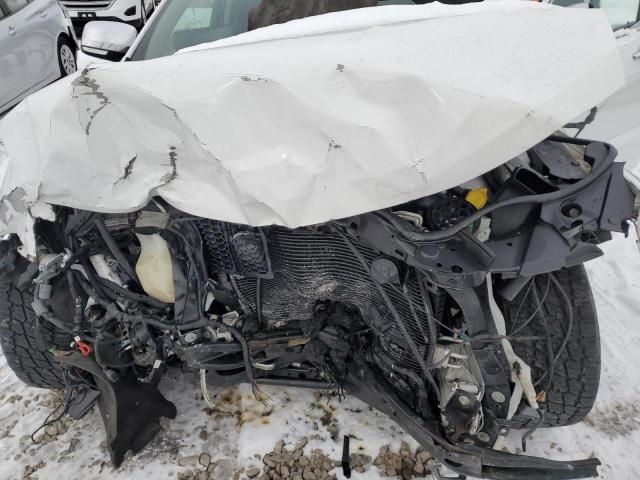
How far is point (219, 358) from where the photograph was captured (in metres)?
1.94

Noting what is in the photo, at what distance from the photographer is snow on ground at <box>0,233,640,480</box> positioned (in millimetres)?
1960

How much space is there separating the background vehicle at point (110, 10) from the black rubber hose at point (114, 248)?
612cm

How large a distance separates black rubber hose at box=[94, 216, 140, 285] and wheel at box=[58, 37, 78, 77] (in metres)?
4.56

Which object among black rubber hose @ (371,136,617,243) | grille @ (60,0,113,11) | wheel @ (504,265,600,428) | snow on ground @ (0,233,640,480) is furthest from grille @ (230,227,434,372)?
grille @ (60,0,113,11)

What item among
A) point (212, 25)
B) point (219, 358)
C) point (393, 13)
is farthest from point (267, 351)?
point (212, 25)

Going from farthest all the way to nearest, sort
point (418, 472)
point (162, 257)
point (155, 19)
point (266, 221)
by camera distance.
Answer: point (155, 19) → point (418, 472) → point (162, 257) → point (266, 221)

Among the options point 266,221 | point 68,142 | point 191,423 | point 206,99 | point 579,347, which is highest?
point 206,99

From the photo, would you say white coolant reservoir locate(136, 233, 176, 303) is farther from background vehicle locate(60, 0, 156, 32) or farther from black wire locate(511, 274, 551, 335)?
background vehicle locate(60, 0, 156, 32)

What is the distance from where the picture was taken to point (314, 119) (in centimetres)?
124

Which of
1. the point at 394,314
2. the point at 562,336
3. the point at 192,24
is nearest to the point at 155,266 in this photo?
the point at 394,314

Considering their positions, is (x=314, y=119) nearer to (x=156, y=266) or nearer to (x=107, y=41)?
(x=156, y=266)

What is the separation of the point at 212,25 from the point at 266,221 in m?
1.35

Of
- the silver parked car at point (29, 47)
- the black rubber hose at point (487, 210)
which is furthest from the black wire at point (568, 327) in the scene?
the silver parked car at point (29, 47)

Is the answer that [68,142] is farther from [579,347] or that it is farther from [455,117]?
[579,347]
